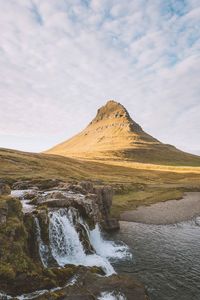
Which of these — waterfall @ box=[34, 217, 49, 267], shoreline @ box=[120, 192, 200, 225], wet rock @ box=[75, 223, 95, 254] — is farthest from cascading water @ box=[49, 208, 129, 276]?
shoreline @ box=[120, 192, 200, 225]

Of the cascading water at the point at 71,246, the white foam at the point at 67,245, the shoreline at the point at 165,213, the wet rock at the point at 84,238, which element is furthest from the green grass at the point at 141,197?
the white foam at the point at 67,245

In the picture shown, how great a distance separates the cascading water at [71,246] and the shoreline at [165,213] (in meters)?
18.5

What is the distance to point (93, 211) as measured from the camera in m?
46.4

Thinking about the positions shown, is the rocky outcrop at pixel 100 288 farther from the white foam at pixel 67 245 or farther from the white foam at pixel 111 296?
the white foam at pixel 67 245

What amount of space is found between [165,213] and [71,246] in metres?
34.6

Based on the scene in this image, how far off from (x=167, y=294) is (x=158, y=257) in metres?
9.78

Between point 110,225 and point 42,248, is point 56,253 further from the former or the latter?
point 110,225

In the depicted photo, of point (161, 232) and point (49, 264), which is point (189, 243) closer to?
point (161, 232)

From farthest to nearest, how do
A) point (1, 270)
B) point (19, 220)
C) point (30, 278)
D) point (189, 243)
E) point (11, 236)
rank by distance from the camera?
point (189, 243) < point (19, 220) < point (11, 236) < point (30, 278) < point (1, 270)

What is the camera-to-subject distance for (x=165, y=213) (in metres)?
66.4

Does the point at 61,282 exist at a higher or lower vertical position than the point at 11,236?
lower

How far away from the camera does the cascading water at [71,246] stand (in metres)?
35.4

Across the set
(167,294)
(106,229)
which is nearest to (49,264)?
(167,294)

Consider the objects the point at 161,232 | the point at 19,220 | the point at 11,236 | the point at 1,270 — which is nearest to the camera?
the point at 1,270
